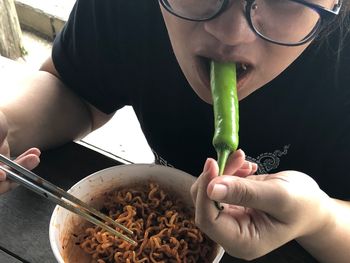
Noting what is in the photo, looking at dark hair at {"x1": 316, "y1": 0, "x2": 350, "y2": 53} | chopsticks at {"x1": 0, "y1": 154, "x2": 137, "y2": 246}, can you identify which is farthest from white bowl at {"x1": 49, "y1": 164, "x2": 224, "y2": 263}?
dark hair at {"x1": 316, "y1": 0, "x2": 350, "y2": 53}

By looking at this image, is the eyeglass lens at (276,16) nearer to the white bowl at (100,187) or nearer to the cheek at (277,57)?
the cheek at (277,57)

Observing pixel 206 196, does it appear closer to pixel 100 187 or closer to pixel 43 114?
pixel 100 187

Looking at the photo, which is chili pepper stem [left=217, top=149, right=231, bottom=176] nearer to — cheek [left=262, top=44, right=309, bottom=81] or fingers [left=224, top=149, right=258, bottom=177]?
fingers [left=224, top=149, right=258, bottom=177]

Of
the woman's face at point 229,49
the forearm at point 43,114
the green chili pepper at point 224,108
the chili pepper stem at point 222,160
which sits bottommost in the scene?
the forearm at point 43,114

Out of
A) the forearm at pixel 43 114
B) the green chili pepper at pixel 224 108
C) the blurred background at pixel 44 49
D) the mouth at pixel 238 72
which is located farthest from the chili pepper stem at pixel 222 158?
the blurred background at pixel 44 49

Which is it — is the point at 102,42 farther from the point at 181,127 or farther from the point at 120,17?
the point at 181,127

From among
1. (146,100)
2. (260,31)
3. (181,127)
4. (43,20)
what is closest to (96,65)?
(146,100)
